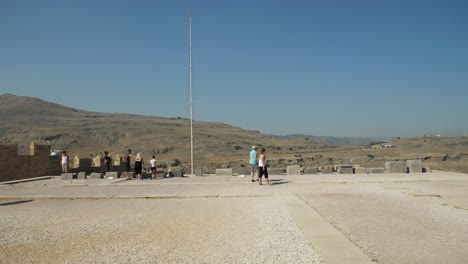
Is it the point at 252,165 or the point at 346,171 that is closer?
the point at 252,165

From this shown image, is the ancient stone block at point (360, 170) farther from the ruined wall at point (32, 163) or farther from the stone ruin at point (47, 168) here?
the ruined wall at point (32, 163)

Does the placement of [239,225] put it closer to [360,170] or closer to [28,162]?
[360,170]

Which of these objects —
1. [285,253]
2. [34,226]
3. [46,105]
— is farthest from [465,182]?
[46,105]

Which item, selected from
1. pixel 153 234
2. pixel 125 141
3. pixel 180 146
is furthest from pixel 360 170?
pixel 125 141

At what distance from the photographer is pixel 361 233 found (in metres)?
7.76

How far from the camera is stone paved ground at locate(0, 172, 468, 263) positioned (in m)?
6.44

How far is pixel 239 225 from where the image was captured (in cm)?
868

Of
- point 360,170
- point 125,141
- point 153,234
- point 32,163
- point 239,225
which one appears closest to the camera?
point 153,234

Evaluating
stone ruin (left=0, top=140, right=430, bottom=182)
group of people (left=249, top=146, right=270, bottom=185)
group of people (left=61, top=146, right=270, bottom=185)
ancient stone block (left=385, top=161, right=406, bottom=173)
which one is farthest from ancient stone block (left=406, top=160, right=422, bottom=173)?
group of people (left=249, top=146, right=270, bottom=185)

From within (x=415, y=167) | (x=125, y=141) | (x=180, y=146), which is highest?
(x=125, y=141)

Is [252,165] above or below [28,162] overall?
below

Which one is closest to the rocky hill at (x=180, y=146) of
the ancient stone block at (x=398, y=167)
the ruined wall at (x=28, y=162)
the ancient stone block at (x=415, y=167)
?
the ancient stone block at (x=398, y=167)

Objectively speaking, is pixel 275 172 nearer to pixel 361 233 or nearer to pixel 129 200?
pixel 129 200

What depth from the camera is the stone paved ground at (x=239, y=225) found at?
644cm
